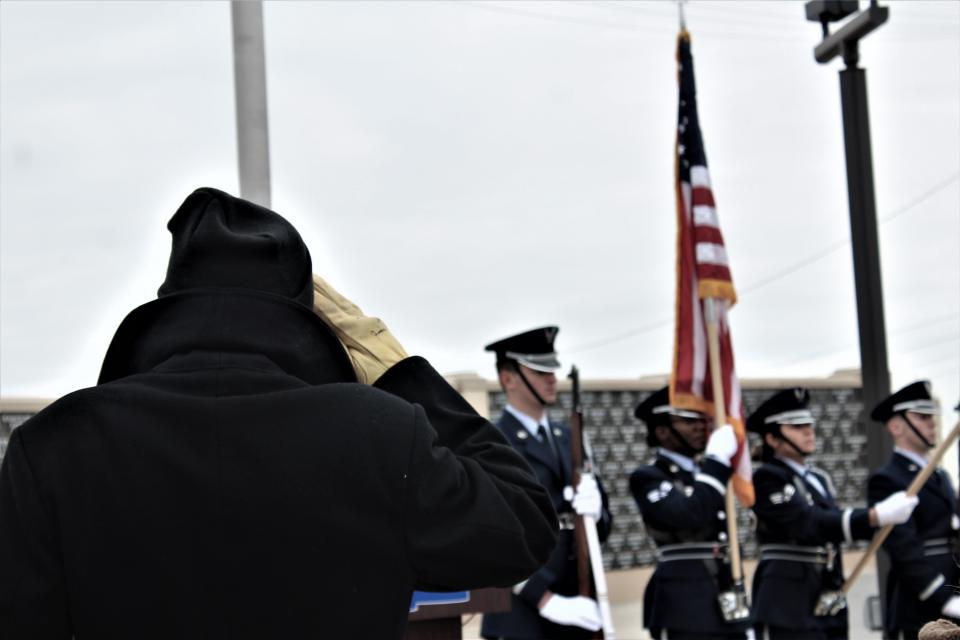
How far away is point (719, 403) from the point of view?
6070mm

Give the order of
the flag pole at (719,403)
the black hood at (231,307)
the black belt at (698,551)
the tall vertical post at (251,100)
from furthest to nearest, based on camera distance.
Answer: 1. the black belt at (698,551)
2. the flag pole at (719,403)
3. the tall vertical post at (251,100)
4. the black hood at (231,307)

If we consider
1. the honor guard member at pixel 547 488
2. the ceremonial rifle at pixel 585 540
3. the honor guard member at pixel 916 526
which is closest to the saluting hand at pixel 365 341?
the honor guard member at pixel 547 488

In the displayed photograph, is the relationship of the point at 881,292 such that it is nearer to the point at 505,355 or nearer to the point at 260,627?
the point at 505,355

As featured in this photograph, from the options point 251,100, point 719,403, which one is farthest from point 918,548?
point 251,100

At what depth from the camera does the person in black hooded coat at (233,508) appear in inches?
75.4

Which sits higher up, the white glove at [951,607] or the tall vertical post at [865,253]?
the tall vertical post at [865,253]

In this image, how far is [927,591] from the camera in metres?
7.00

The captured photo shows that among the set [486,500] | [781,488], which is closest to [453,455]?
[486,500]

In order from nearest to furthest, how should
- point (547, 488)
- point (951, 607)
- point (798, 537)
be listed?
1. point (547, 488)
2. point (798, 537)
3. point (951, 607)

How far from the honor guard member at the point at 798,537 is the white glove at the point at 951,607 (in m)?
0.47

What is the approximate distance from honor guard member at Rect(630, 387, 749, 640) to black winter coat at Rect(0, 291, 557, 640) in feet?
13.1

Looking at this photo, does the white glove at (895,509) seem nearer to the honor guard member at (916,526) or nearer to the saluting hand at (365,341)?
the honor guard member at (916,526)

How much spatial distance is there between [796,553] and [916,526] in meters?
1.09

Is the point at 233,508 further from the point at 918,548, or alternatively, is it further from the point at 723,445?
the point at 918,548
